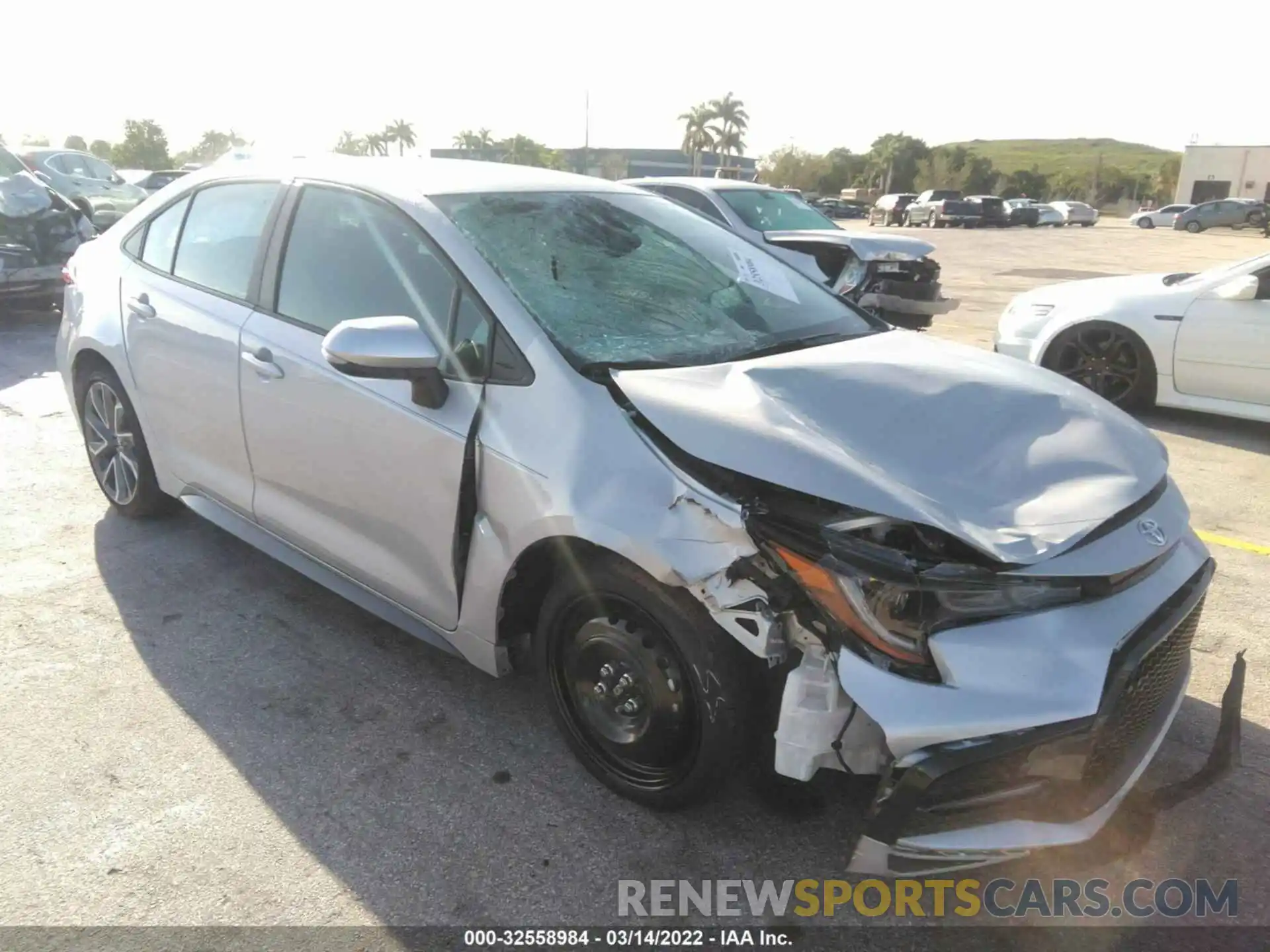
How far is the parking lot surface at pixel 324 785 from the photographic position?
2258 mm

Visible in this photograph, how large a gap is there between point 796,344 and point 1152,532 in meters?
1.17

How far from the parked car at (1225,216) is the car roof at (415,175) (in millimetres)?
47619

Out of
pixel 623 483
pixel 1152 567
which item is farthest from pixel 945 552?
pixel 623 483

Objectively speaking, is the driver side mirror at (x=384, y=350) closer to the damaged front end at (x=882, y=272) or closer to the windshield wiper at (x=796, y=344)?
the windshield wiper at (x=796, y=344)

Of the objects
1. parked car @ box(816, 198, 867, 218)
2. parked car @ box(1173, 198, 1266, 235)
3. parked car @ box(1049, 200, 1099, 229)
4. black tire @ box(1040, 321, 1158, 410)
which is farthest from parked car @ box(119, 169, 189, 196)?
parked car @ box(1049, 200, 1099, 229)

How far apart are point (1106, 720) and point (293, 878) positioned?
→ 194 cm

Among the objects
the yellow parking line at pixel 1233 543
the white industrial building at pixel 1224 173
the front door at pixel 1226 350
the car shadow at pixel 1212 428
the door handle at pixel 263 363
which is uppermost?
the white industrial building at pixel 1224 173

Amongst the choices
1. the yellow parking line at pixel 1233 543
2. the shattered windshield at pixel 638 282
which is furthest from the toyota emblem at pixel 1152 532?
the yellow parking line at pixel 1233 543

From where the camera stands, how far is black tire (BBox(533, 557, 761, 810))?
2.19 meters

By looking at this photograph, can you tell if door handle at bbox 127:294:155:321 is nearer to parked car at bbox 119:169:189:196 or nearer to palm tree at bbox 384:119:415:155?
parked car at bbox 119:169:189:196

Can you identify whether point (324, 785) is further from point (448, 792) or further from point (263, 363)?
point (263, 363)

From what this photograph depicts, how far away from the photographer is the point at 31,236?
372 inches

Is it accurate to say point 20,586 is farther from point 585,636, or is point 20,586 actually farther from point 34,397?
point 34,397

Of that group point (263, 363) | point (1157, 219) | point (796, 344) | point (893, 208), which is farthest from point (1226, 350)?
point (1157, 219)
